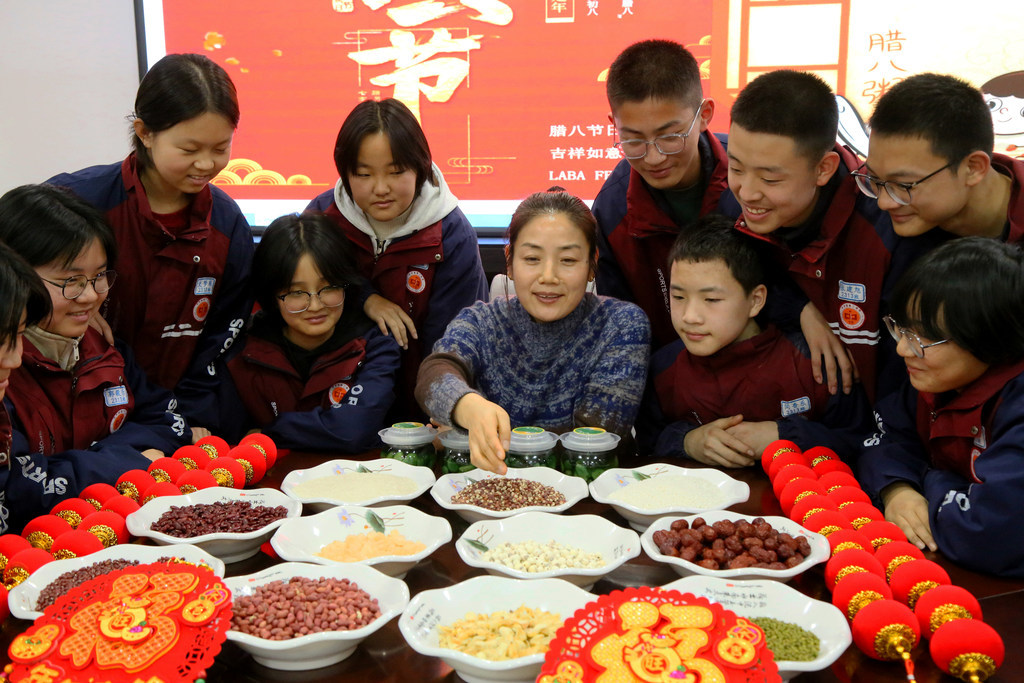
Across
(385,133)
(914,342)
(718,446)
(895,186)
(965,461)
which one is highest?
(385,133)

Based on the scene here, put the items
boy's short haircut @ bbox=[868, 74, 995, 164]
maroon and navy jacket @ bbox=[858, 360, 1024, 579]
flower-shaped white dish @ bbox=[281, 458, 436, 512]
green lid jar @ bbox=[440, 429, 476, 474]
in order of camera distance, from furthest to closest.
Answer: green lid jar @ bbox=[440, 429, 476, 474]
boy's short haircut @ bbox=[868, 74, 995, 164]
flower-shaped white dish @ bbox=[281, 458, 436, 512]
maroon and navy jacket @ bbox=[858, 360, 1024, 579]

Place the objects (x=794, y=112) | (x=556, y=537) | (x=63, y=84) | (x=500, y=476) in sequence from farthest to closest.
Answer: (x=63, y=84)
(x=794, y=112)
(x=500, y=476)
(x=556, y=537)

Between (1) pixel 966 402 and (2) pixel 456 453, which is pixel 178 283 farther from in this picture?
(1) pixel 966 402

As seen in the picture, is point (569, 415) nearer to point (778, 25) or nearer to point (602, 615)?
point (602, 615)

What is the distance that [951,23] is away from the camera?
10.2 feet

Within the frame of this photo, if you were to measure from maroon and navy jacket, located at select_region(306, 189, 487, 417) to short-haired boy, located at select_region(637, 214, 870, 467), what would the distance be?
0.79 meters

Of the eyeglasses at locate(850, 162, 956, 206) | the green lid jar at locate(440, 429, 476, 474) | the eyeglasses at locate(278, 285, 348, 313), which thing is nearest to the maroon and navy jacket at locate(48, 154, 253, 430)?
the eyeglasses at locate(278, 285, 348, 313)

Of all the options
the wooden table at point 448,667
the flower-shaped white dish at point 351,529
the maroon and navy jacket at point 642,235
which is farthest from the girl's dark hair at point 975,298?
the flower-shaped white dish at point 351,529

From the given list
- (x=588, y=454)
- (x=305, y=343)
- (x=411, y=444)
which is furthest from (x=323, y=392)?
(x=588, y=454)

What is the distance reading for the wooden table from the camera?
3.53 ft

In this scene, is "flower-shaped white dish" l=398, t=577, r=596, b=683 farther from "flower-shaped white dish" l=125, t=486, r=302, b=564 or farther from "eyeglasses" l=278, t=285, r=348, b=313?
"eyeglasses" l=278, t=285, r=348, b=313

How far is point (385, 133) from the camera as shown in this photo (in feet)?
7.74

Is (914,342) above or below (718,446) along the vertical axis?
above

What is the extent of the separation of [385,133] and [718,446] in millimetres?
1276
